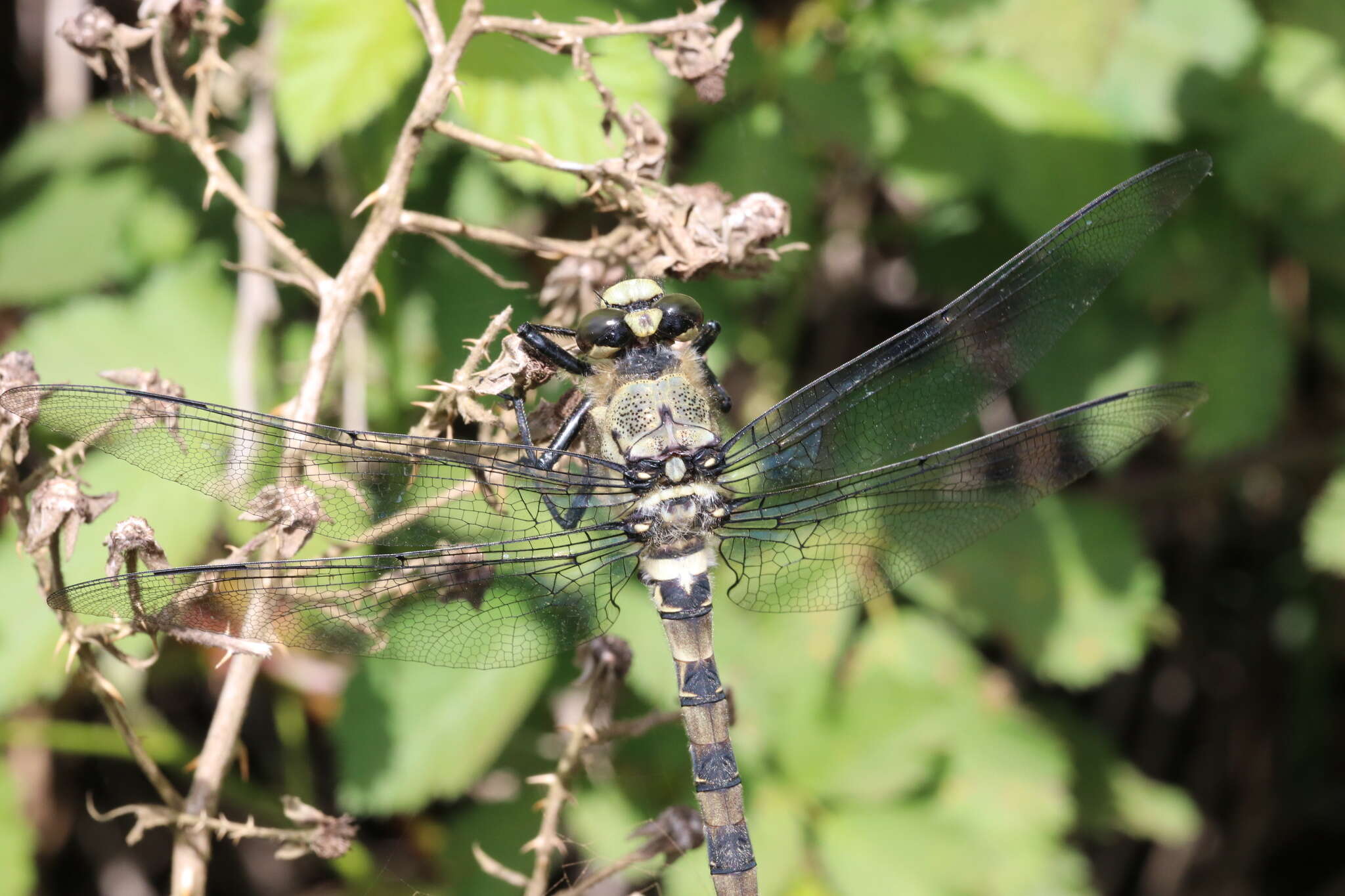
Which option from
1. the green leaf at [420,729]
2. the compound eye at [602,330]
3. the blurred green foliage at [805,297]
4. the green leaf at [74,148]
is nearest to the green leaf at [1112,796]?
the blurred green foliage at [805,297]

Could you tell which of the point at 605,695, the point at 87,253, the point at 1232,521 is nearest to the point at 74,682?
the point at 87,253

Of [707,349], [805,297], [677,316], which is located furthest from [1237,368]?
[677,316]

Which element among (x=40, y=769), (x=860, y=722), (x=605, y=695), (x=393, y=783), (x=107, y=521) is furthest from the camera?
(x=40, y=769)

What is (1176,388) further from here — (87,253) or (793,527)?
(87,253)

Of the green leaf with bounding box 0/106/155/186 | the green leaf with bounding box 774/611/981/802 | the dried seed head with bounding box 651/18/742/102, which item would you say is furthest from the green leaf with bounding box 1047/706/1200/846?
the green leaf with bounding box 0/106/155/186

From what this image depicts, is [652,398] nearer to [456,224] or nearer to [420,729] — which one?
Result: [456,224]

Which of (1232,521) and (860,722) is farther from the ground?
(1232,521)

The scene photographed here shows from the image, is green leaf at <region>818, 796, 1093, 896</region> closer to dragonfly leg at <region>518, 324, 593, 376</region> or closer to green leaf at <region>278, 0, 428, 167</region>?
dragonfly leg at <region>518, 324, 593, 376</region>
